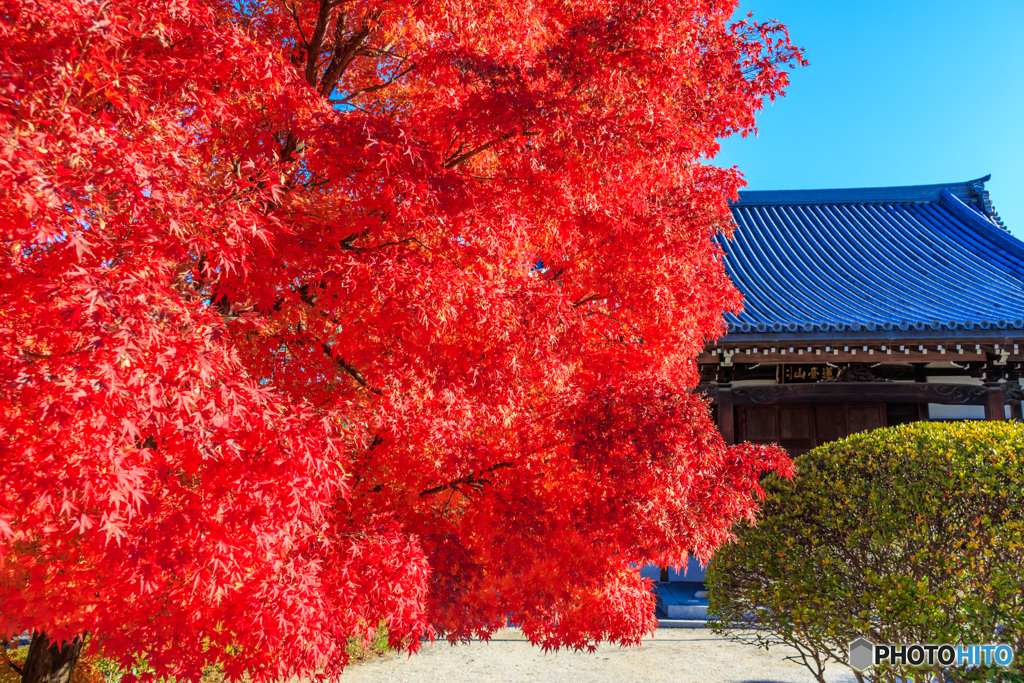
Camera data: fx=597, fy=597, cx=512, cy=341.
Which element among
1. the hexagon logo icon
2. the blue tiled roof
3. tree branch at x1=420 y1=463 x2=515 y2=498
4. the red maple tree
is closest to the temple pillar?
the blue tiled roof

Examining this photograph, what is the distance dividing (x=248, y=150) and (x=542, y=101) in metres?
1.64

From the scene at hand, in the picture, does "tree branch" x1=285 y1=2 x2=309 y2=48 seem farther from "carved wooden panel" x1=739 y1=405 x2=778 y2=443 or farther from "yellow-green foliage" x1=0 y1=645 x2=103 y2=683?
"carved wooden panel" x1=739 y1=405 x2=778 y2=443

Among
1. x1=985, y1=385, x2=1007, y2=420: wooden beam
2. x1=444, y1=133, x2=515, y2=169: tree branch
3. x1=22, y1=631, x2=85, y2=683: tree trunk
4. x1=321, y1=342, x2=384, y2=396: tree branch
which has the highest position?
x1=444, y1=133, x2=515, y2=169: tree branch

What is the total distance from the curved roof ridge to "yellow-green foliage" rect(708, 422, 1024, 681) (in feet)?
36.0

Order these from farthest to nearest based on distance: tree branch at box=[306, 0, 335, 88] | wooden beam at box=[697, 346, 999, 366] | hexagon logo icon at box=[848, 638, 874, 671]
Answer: wooden beam at box=[697, 346, 999, 366] < hexagon logo icon at box=[848, 638, 874, 671] < tree branch at box=[306, 0, 335, 88]

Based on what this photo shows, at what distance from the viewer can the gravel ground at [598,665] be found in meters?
6.46

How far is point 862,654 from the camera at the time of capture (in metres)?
4.16

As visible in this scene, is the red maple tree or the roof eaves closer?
the red maple tree

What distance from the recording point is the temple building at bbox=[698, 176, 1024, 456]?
26.2ft

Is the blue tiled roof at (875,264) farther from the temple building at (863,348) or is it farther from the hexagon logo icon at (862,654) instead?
the hexagon logo icon at (862,654)

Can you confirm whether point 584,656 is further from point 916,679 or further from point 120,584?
point 120,584

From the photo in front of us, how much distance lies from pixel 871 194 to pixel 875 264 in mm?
4285

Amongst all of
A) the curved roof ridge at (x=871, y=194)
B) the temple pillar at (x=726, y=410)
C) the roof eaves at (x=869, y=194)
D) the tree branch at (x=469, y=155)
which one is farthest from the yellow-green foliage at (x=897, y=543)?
the roof eaves at (x=869, y=194)

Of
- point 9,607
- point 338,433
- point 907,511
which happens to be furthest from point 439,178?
point 907,511
